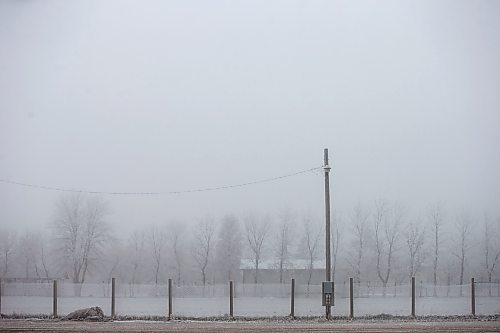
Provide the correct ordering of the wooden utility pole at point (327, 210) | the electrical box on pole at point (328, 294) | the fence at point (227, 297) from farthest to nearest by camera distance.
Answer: the fence at point (227, 297) → the wooden utility pole at point (327, 210) → the electrical box on pole at point (328, 294)

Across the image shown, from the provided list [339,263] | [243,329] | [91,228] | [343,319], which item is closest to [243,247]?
[339,263]

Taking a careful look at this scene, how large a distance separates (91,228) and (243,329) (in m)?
41.1

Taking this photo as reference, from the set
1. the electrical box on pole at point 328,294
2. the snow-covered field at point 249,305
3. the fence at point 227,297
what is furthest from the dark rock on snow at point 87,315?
the electrical box on pole at point 328,294

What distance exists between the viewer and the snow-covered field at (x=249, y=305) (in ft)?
75.0

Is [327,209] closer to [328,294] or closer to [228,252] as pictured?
[328,294]

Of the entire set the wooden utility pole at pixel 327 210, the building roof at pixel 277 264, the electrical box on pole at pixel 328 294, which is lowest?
the building roof at pixel 277 264

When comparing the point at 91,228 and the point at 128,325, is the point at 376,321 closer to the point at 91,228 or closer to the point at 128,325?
the point at 128,325

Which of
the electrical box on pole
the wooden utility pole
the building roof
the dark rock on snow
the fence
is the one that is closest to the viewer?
the dark rock on snow

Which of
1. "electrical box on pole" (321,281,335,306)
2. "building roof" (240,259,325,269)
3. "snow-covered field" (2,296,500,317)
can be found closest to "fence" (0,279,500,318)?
"snow-covered field" (2,296,500,317)

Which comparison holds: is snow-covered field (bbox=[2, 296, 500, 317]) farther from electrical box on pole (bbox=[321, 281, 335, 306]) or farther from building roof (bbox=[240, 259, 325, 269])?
building roof (bbox=[240, 259, 325, 269])

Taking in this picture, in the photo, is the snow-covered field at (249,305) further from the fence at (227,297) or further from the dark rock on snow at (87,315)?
the dark rock on snow at (87,315)

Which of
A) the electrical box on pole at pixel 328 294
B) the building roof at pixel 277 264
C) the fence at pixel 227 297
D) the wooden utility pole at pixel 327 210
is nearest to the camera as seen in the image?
the electrical box on pole at pixel 328 294

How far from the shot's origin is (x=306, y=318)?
18953mm

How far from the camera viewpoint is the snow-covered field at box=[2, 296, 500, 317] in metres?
22.9
